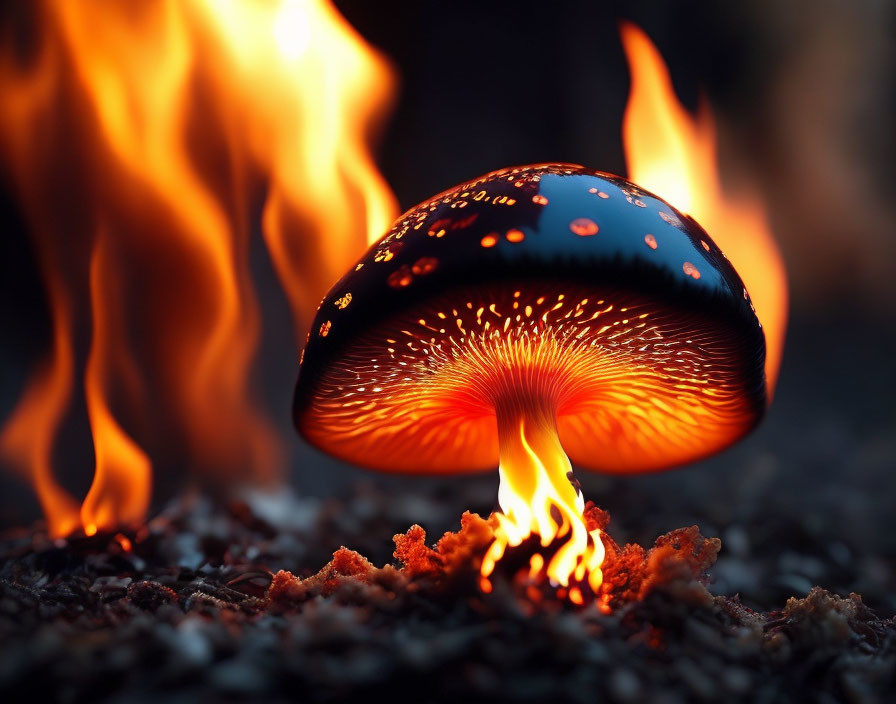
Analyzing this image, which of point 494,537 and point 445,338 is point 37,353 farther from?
point 494,537

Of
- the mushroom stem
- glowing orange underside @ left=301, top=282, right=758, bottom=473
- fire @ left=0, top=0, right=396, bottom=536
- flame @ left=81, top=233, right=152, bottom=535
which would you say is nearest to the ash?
the mushroom stem

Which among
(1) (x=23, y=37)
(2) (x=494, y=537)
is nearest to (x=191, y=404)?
(1) (x=23, y=37)

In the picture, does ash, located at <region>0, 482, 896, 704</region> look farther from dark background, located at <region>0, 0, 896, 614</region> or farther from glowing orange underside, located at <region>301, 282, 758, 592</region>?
dark background, located at <region>0, 0, 896, 614</region>

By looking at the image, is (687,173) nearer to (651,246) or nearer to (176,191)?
(651,246)

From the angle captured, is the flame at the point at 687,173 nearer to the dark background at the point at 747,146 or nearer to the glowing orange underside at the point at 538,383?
the dark background at the point at 747,146

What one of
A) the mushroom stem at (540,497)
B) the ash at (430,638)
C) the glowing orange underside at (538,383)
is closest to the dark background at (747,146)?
the glowing orange underside at (538,383)

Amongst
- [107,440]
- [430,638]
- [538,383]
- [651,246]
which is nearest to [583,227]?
[651,246]
